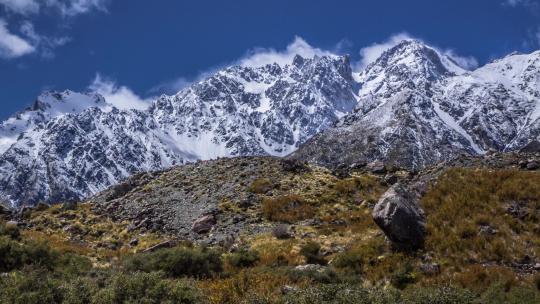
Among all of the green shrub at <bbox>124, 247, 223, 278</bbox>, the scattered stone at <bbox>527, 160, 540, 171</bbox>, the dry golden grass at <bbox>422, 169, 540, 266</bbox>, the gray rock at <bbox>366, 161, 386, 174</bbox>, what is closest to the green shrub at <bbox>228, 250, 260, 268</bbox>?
the green shrub at <bbox>124, 247, 223, 278</bbox>

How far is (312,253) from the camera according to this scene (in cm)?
2450

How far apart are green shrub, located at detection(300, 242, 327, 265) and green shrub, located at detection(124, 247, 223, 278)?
13.0ft

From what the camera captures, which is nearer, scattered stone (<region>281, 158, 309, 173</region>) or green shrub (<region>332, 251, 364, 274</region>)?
green shrub (<region>332, 251, 364, 274</region>)

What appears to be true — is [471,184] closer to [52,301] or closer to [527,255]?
[527,255]

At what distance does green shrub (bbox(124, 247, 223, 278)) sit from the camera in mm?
21891

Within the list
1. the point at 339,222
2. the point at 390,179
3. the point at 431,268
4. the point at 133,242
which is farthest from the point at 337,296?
the point at 390,179

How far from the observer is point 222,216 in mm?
34969

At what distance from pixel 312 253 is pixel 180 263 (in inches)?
238

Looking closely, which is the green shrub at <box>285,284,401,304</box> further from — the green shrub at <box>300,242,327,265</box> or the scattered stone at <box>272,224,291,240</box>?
the scattered stone at <box>272,224,291,240</box>

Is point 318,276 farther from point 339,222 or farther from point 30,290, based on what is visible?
point 339,222

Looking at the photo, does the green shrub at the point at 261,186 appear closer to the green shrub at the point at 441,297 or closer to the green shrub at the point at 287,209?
the green shrub at the point at 287,209

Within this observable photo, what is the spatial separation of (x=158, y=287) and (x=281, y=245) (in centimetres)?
1207

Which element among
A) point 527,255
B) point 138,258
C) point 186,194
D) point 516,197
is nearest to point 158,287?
point 138,258

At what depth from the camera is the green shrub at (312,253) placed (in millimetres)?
23953
